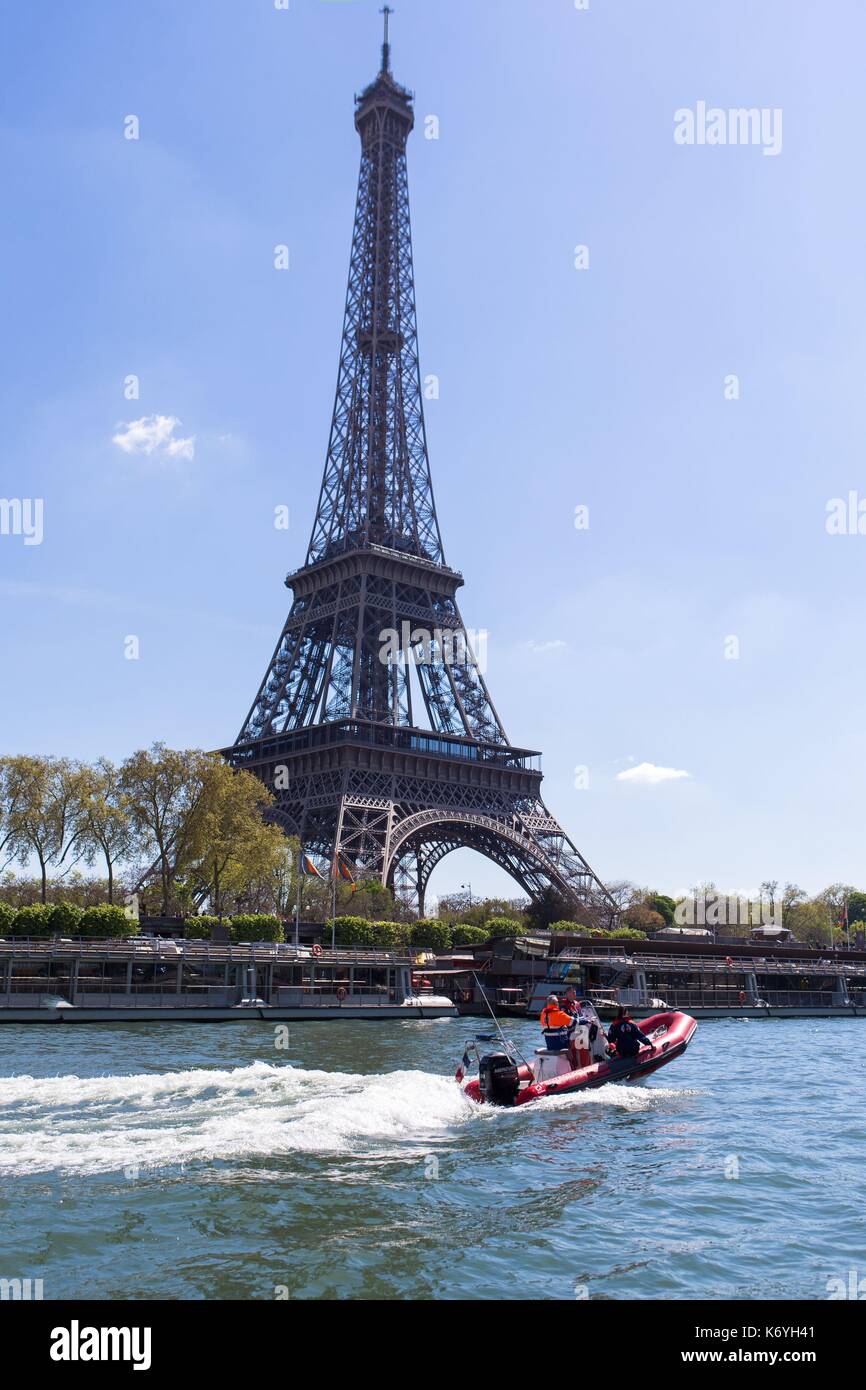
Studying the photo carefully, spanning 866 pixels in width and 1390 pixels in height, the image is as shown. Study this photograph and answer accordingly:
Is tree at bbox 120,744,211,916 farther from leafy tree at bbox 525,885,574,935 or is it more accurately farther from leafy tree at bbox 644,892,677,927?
leafy tree at bbox 644,892,677,927

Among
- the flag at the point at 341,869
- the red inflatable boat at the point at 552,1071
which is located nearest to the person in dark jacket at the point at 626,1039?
the red inflatable boat at the point at 552,1071

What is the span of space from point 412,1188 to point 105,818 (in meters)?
58.8

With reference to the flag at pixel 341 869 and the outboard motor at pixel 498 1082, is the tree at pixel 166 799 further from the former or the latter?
the outboard motor at pixel 498 1082

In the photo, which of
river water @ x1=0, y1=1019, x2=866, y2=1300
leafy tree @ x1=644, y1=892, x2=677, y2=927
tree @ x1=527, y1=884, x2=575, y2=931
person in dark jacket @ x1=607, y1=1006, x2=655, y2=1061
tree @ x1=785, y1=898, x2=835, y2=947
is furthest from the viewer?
tree @ x1=785, y1=898, x2=835, y2=947

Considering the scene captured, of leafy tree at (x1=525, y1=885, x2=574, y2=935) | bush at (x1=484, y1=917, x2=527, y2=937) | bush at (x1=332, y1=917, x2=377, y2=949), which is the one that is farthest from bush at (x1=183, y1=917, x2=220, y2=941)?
leafy tree at (x1=525, y1=885, x2=574, y2=935)

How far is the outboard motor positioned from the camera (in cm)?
2652

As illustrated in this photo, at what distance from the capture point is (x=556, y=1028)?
→ 30.0 m

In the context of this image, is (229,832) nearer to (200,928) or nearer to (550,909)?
(200,928)

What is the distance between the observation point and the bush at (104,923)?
59938 millimetres

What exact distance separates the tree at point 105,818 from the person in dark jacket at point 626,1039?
48788mm

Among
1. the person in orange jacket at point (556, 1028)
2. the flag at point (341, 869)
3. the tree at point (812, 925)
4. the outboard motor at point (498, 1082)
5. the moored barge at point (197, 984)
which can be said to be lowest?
the tree at point (812, 925)

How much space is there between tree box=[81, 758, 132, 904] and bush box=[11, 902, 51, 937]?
479 inches

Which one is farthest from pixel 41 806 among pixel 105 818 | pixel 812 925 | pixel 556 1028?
pixel 812 925
